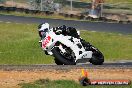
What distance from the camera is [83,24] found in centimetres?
3666

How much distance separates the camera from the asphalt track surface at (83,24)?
1374 inches

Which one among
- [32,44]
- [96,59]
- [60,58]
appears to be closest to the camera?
[60,58]

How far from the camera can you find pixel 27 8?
4378 centimetres

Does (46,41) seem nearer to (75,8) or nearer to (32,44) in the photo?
(32,44)

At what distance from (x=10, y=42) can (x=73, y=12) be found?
1476 cm

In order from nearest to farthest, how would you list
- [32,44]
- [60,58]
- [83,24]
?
[60,58]
[32,44]
[83,24]

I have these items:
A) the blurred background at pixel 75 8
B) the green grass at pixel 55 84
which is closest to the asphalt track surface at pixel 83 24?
the blurred background at pixel 75 8

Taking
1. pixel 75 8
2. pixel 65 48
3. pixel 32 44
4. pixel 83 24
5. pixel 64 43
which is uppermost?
pixel 64 43

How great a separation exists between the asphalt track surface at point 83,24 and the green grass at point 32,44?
1453mm

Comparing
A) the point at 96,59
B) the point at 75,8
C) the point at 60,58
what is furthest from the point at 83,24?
the point at 60,58

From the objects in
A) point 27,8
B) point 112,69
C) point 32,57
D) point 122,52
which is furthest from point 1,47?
point 27,8

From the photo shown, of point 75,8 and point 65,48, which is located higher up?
point 65,48

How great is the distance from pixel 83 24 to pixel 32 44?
907 cm

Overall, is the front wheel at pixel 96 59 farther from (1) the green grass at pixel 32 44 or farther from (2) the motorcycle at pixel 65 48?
(1) the green grass at pixel 32 44
